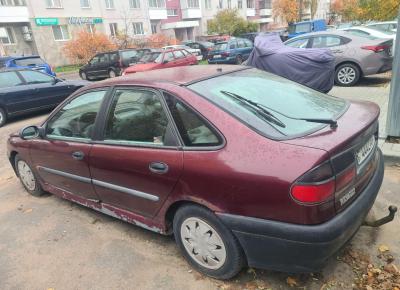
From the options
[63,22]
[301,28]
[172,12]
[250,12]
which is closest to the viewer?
[301,28]

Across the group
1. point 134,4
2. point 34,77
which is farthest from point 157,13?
point 34,77

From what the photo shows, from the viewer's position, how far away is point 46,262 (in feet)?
10.9

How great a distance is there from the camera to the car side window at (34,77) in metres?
10.2

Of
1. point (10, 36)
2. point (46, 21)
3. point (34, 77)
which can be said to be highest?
point (46, 21)

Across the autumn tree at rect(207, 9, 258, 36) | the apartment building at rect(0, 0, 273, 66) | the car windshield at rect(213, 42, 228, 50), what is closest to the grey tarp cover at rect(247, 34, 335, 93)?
the car windshield at rect(213, 42, 228, 50)

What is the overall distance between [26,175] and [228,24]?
1647 inches

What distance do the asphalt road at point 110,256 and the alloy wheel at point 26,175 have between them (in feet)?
1.37

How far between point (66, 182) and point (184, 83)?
1.93 m

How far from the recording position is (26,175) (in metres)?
4.75

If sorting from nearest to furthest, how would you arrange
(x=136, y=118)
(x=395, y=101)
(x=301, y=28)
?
(x=136, y=118) → (x=395, y=101) → (x=301, y=28)

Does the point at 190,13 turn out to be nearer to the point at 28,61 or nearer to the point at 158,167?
the point at 28,61

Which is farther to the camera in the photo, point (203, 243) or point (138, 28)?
point (138, 28)

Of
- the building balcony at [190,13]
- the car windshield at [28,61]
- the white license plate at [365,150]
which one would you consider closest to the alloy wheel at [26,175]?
the white license plate at [365,150]

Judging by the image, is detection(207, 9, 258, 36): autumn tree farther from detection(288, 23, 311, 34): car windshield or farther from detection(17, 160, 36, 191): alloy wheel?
detection(17, 160, 36, 191): alloy wheel
